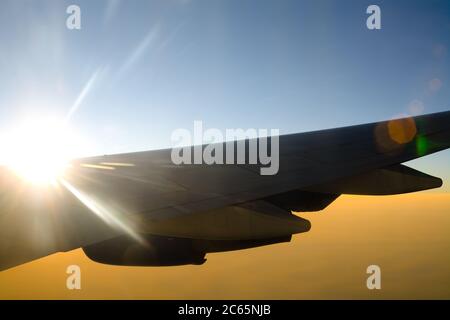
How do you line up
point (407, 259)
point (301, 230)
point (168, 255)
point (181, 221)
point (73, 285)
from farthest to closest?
point (407, 259)
point (73, 285)
point (168, 255)
point (301, 230)
point (181, 221)

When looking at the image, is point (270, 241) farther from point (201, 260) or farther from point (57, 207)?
point (57, 207)

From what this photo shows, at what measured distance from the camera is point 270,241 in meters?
2.51

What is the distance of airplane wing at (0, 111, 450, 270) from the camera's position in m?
1.75

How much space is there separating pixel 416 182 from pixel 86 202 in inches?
107

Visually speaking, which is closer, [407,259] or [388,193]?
[388,193]

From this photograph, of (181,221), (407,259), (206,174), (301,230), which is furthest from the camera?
(407,259)

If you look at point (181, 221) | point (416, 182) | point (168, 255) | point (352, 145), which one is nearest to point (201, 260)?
point (168, 255)

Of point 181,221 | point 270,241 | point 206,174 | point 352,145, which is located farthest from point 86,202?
point 352,145

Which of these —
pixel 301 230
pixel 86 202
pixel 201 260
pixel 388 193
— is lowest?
pixel 201 260

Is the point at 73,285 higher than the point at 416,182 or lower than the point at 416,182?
lower

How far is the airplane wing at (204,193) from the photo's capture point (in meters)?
1.75

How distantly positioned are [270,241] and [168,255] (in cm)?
79

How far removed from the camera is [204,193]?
7.24 ft

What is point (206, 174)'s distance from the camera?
2.64 m
